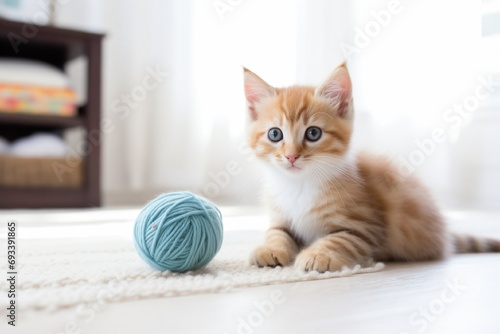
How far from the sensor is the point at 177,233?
3.11 feet

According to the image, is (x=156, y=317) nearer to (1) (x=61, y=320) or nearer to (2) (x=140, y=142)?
(1) (x=61, y=320)

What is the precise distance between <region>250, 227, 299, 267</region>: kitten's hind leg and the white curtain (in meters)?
1.46

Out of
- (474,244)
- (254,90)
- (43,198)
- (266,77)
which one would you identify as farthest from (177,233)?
(266,77)

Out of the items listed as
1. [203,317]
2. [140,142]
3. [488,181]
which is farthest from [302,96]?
[140,142]

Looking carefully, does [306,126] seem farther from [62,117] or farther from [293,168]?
[62,117]

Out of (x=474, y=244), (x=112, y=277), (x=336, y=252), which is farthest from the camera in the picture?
(x=474, y=244)

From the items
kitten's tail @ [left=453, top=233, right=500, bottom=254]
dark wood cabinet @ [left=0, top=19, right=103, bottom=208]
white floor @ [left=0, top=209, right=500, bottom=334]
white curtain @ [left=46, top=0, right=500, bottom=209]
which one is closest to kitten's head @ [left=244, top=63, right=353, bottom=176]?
white floor @ [left=0, top=209, right=500, bottom=334]

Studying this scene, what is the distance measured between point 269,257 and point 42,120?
214 cm

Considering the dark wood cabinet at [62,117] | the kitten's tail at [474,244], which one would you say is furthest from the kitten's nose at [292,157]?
the dark wood cabinet at [62,117]

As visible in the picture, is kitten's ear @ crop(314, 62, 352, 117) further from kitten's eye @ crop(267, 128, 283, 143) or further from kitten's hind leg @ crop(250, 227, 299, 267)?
kitten's hind leg @ crop(250, 227, 299, 267)

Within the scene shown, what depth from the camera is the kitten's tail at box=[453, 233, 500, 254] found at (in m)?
1.39

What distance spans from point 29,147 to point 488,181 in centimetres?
243

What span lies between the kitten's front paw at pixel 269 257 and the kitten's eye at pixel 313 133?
25 centimetres

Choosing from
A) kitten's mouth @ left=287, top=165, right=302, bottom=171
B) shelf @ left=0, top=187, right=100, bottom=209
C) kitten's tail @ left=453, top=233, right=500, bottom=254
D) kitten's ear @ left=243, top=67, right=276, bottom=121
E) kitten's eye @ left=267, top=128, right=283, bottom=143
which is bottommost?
shelf @ left=0, top=187, right=100, bottom=209
